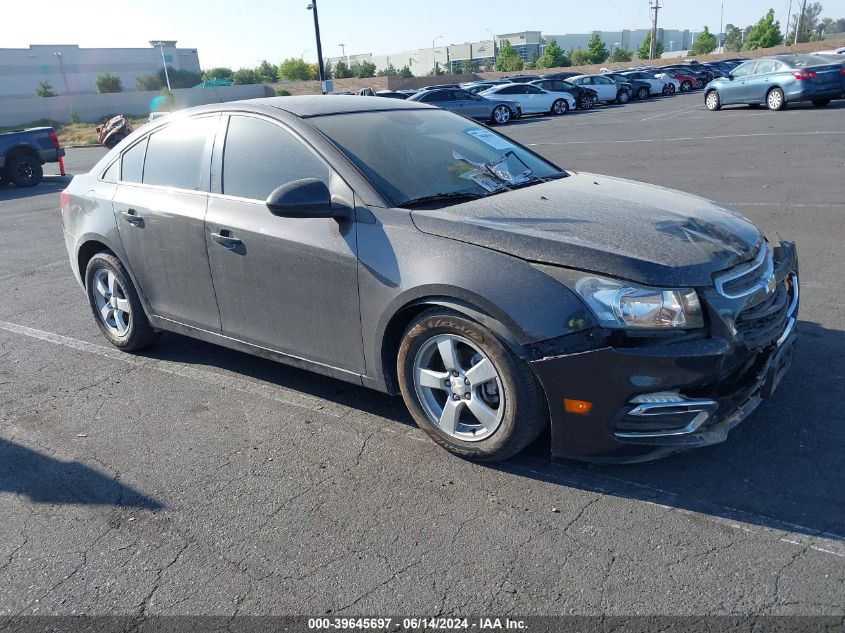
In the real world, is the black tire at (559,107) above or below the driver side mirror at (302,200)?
below

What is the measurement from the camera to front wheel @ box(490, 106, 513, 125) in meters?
28.2

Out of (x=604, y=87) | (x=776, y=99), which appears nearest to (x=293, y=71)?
(x=604, y=87)

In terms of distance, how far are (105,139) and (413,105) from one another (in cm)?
2784

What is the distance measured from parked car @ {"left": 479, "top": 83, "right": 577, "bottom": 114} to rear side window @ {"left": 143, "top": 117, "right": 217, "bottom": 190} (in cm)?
2621

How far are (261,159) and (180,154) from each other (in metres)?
0.81

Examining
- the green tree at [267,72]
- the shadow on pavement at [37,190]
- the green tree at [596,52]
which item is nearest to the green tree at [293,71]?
the green tree at [267,72]

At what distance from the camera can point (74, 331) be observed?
6.20 meters

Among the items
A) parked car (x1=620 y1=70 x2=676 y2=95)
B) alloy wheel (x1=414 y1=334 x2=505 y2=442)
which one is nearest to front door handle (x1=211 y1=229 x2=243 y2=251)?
alloy wheel (x1=414 y1=334 x2=505 y2=442)

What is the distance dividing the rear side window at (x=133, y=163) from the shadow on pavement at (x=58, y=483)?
2.03 m

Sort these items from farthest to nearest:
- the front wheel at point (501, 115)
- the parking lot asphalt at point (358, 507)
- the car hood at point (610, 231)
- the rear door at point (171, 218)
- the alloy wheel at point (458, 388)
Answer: the front wheel at point (501, 115) < the rear door at point (171, 218) < the alloy wheel at point (458, 388) < the car hood at point (610, 231) < the parking lot asphalt at point (358, 507)

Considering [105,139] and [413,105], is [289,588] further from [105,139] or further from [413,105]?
[105,139]

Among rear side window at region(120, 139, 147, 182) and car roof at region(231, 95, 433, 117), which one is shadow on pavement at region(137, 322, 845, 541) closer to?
car roof at region(231, 95, 433, 117)

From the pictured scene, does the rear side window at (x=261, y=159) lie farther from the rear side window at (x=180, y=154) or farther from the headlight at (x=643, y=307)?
the headlight at (x=643, y=307)

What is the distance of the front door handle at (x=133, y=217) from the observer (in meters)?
4.93
